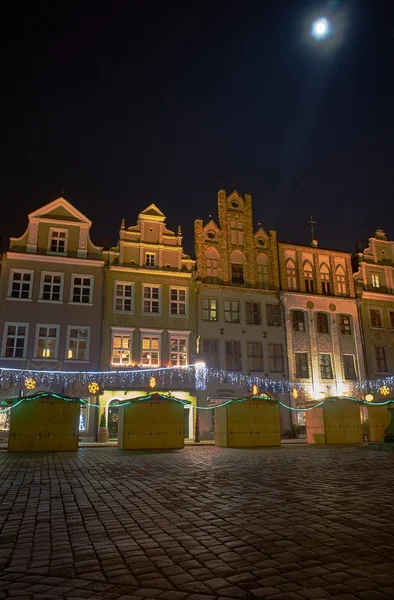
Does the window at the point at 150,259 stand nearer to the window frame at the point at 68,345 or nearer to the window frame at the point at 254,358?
the window frame at the point at 68,345

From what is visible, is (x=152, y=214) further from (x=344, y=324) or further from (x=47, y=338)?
(x=344, y=324)

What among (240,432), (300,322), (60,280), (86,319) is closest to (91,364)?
(86,319)

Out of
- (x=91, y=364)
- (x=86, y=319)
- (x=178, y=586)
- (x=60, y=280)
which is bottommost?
(x=178, y=586)

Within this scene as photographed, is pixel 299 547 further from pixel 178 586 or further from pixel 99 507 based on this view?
pixel 99 507

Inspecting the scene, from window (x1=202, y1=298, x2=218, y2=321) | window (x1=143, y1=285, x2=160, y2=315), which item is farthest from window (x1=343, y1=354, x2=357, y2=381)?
window (x1=143, y1=285, x2=160, y2=315)

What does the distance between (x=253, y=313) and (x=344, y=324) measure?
8396 mm

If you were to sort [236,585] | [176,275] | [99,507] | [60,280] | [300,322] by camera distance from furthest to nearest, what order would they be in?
[300,322]
[176,275]
[60,280]
[99,507]
[236,585]

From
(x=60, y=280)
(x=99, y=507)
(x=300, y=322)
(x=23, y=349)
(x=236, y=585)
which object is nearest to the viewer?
(x=236, y=585)

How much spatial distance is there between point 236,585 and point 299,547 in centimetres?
124

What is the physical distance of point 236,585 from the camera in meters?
3.63

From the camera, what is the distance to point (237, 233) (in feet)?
119

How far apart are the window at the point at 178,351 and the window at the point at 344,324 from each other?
13.9m

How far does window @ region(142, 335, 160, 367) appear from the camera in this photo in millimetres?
30406

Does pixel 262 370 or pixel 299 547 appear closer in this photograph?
pixel 299 547
